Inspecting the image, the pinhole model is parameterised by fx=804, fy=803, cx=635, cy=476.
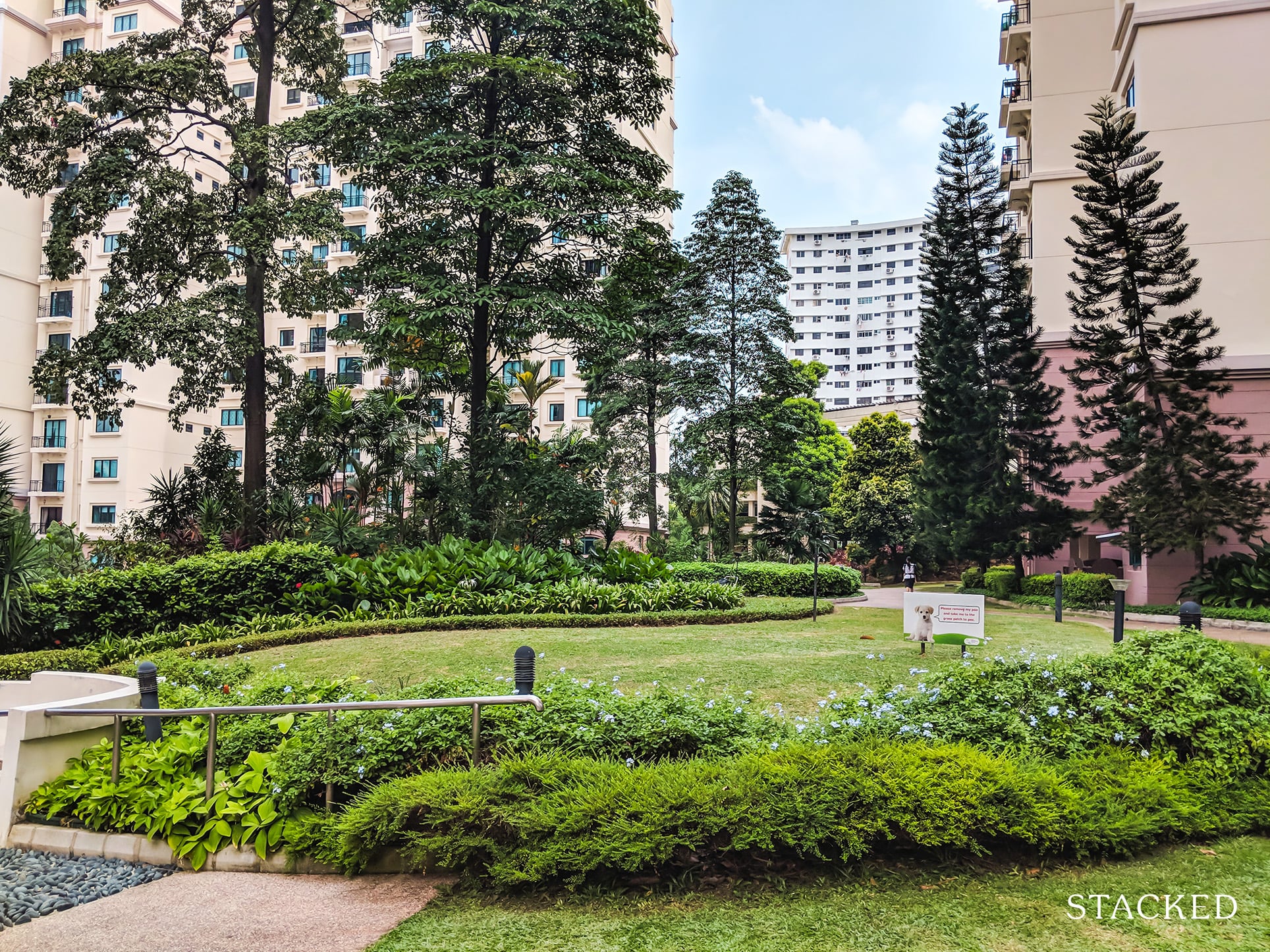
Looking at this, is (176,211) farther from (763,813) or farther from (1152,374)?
(1152,374)

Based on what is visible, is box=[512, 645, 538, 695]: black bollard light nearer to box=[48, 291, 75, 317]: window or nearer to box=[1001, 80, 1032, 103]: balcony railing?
box=[1001, 80, 1032, 103]: balcony railing

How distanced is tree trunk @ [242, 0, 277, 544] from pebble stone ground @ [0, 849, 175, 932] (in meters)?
11.4

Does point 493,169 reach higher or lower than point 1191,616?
higher

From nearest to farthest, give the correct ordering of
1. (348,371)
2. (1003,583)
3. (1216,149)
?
(1216,149), (1003,583), (348,371)

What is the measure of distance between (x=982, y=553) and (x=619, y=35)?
1781cm

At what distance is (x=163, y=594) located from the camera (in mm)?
11797

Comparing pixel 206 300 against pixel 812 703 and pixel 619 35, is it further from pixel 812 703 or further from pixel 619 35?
pixel 812 703

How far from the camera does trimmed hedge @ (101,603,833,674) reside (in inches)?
414

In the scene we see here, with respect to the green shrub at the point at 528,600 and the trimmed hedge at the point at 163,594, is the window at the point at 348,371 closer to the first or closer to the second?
the trimmed hedge at the point at 163,594

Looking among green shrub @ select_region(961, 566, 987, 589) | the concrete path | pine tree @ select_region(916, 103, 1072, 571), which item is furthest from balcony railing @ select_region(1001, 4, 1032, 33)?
the concrete path

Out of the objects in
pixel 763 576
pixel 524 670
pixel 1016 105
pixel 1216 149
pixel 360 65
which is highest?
pixel 360 65

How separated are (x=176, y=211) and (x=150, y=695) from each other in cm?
1459

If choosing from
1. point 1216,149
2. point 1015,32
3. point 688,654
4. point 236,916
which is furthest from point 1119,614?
point 1015,32

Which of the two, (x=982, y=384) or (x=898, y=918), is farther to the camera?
(x=982, y=384)
